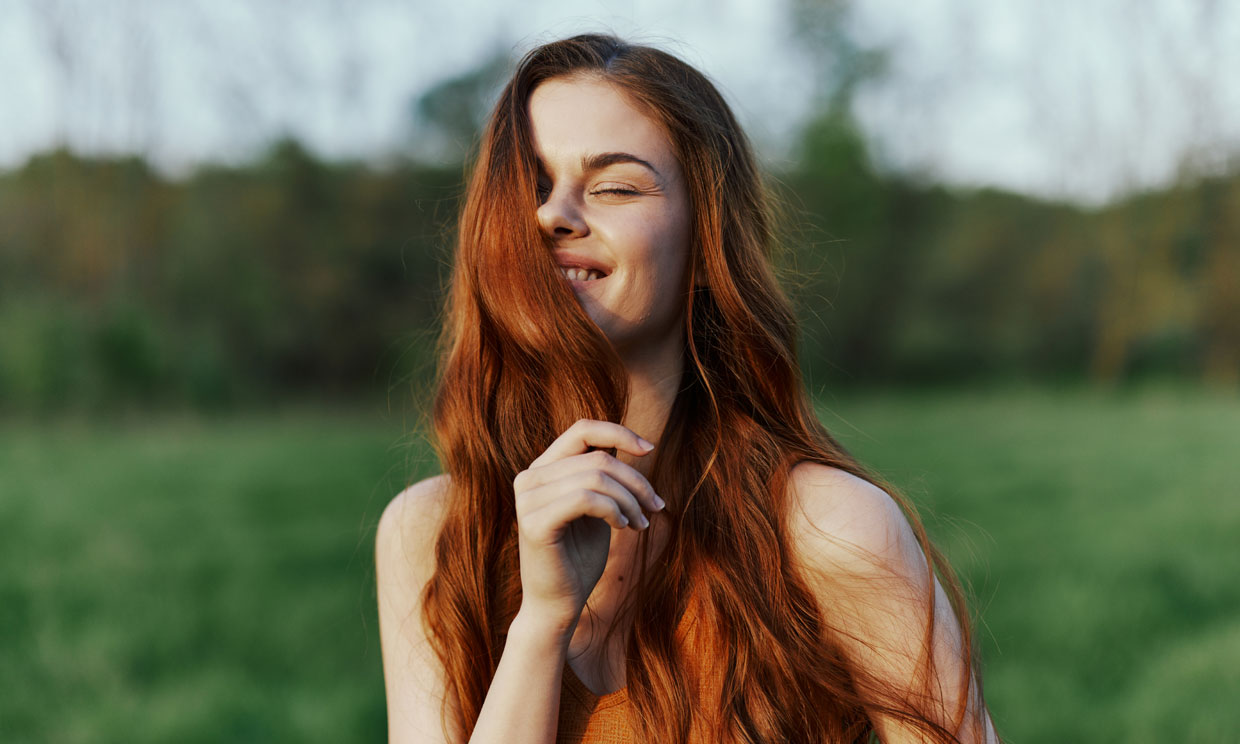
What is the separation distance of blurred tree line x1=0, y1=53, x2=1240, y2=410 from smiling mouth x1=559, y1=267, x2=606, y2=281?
945 centimetres

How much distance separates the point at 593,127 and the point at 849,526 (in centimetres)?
94

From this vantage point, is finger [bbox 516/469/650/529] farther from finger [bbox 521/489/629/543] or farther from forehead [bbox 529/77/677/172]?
forehead [bbox 529/77/677/172]

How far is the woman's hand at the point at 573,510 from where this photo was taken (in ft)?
5.24

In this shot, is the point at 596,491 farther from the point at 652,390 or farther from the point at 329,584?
the point at 329,584

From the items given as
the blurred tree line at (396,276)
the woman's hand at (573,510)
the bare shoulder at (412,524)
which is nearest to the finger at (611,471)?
the woman's hand at (573,510)

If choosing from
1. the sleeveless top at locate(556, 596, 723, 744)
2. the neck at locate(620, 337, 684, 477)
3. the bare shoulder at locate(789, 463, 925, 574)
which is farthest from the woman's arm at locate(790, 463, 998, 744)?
the neck at locate(620, 337, 684, 477)

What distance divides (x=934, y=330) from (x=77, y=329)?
21672 millimetres

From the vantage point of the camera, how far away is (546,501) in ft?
5.37

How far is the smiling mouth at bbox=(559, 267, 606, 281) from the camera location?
6.55ft

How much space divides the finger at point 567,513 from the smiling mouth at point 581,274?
A: 21.1 inches

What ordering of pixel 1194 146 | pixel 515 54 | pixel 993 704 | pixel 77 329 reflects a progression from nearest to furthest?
pixel 515 54, pixel 993 704, pixel 77 329, pixel 1194 146

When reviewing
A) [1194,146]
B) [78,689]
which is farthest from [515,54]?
[1194,146]

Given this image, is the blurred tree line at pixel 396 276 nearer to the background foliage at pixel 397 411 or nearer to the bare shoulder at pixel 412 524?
the background foliage at pixel 397 411

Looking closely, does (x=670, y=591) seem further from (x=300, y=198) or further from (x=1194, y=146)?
(x=1194, y=146)
